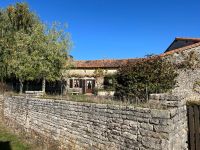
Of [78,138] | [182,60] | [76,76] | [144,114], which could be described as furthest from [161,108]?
[76,76]

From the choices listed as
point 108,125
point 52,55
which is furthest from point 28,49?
point 108,125

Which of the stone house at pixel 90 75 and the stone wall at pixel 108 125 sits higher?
the stone house at pixel 90 75

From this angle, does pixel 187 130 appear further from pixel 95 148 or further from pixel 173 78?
pixel 173 78

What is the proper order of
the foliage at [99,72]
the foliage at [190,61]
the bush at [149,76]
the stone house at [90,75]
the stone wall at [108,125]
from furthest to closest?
1. the foliage at [99,72]
2. the stone house at [90,75]
3. the foliage at [190,61]
4. the bush at [149,76]
5. the stone wall at [108,125]

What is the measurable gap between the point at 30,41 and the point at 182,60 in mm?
14371

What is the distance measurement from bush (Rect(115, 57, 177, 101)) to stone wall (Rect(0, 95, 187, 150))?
19.9 ft

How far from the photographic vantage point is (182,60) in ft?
61.3

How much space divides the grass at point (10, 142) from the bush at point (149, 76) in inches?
270

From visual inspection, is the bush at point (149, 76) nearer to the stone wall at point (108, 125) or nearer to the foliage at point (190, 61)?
the foliage at point (190, 61)

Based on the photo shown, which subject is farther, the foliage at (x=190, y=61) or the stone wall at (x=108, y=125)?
the foliage at (x=190, y=61)

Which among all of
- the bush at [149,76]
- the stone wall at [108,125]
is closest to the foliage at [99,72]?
the bush at [149,76]

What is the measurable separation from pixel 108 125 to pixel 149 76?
9106mm

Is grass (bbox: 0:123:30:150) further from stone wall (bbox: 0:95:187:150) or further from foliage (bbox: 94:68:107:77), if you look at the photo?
foliage (bbox: 94:68:107:77)

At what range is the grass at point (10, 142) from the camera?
43.4 feet
